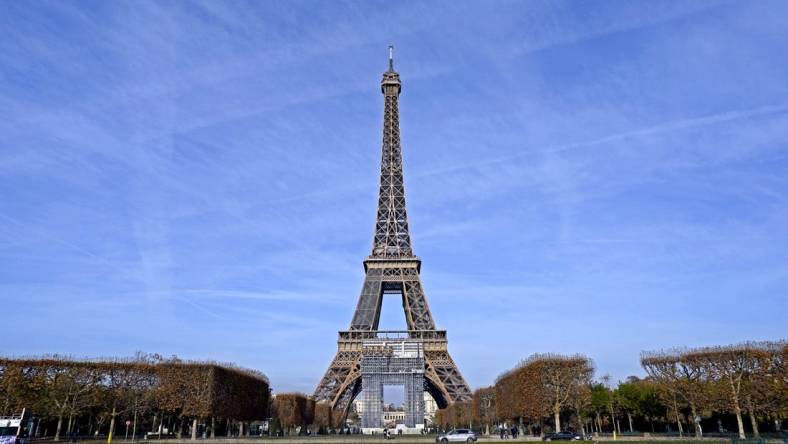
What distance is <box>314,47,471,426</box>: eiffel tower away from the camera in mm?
64188

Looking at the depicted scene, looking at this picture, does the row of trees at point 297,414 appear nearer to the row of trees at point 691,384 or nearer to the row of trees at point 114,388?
the row of trees at point 114,388

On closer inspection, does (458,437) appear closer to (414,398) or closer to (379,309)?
(414,398)

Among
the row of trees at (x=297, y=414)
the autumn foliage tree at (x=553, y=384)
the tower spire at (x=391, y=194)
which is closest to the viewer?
the autumn foliage tree at (x=553, y=384)

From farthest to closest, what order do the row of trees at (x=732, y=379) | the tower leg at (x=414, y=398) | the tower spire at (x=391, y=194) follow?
the tower spire at (x=391, y=194) → the tower leg at (x=414, y=398) → the row of trees at (x=732, y=379)

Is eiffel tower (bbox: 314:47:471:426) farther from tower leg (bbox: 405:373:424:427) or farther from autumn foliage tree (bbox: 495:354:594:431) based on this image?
autumn foliage tree (bbox: 495:354:594:431)

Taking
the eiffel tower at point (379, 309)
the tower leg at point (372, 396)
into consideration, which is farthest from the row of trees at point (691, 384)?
the tower leg at point (372, 396)

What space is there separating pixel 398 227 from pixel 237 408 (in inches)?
1290

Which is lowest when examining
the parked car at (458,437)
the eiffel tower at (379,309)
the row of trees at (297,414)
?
the parked car at (458,437)

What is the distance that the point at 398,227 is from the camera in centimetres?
7481

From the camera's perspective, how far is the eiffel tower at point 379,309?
64.2m

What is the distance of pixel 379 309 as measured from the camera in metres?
71.2

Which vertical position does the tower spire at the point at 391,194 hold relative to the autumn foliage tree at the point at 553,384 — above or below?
above

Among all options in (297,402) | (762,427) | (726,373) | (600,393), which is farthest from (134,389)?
(762,427)

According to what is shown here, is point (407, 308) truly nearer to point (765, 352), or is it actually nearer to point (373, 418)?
point (373, 418)
